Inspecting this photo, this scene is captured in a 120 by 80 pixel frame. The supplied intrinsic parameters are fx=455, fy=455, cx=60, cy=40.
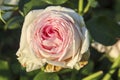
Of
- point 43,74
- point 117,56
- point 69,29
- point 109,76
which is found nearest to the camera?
point 69,29

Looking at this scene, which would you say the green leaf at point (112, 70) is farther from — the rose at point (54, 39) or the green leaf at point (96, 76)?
the rose at point (54, 39)

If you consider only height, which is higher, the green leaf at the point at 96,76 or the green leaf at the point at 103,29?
the green leaf at the point at 103,29

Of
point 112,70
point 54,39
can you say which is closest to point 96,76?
point 112,70

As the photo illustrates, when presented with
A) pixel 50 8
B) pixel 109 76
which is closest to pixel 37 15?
pixel 50 8

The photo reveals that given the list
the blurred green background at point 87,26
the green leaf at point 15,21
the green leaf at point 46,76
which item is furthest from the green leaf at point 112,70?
the green leaf at point 15,21

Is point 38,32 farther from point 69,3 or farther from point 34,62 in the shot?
point 69,3

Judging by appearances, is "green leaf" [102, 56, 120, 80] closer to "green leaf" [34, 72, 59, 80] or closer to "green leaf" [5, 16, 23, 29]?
"green leaf" [34, 72, 59, 80]

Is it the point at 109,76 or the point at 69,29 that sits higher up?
the point at 69,29
